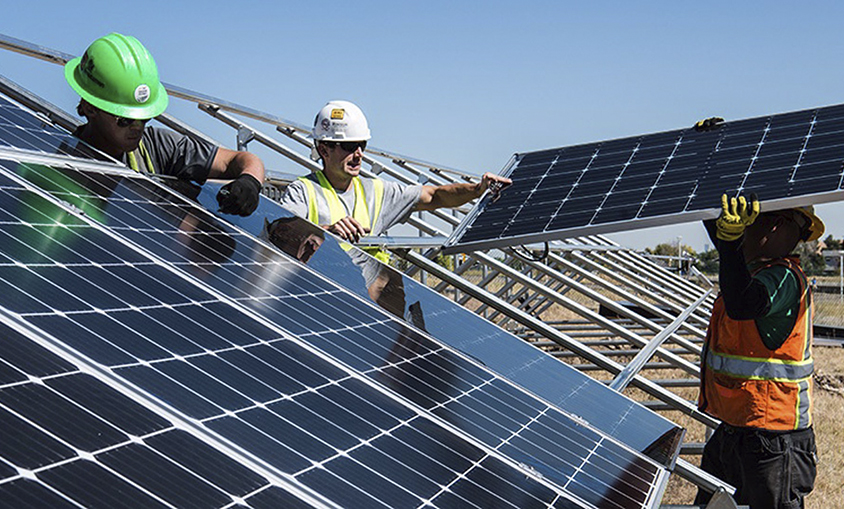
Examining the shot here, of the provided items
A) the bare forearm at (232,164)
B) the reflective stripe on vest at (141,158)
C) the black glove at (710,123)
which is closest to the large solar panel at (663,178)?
the black glove at (710,123)

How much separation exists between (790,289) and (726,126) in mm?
2036

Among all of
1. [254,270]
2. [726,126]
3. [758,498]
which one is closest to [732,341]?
[758,498]

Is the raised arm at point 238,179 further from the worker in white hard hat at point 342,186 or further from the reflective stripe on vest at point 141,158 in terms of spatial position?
the worker in white hard hat at point 342,186

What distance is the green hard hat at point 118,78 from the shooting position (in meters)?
4.26

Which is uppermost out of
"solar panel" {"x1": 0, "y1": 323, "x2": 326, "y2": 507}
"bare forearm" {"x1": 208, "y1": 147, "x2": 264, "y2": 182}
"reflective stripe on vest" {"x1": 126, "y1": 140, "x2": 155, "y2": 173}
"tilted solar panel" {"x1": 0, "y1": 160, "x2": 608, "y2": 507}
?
"bare forearm" {"x1": 208, "y1": 147, "x2": 264, "y2": 182}

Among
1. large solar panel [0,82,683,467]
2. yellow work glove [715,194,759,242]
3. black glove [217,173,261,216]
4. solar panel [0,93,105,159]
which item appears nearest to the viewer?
large solar panel [0,82,683,467]

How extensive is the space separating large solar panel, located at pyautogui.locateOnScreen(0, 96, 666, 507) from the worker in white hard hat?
4.03 feet

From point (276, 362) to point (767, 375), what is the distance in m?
3.23

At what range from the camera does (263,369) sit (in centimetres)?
262

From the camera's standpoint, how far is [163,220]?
3.78 meters

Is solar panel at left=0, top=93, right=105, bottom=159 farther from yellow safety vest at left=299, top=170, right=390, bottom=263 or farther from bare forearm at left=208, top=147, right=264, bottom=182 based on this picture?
yellow safety vest at left=299, top=170, right=390, bottom=263

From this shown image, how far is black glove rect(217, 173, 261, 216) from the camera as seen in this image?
438cm

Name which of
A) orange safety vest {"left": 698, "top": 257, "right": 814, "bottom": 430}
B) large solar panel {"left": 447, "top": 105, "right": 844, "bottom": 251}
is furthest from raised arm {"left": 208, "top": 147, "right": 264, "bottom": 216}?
orange safety vest {"left": 698, "top": 257, "right": 814, "bottom": 430}

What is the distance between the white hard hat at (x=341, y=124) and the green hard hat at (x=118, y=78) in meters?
1.17
